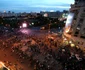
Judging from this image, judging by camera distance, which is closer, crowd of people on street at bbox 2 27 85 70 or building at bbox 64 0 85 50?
crowd of people on street at bbox 2 27 85 70

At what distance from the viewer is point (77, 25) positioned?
223ft

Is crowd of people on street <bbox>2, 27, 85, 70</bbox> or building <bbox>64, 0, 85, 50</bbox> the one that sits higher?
building <bbox>64, 0, 85, 50</bbox>

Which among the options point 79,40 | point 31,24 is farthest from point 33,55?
point 31,24

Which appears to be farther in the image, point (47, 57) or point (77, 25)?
point (77, 25)

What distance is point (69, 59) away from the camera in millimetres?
44906

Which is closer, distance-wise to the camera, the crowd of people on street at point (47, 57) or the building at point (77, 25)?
the crowd of people on street at point (47, 57)

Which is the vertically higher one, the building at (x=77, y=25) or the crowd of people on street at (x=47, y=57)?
the building at (x=77, y=25)

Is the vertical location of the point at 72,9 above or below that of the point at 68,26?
above

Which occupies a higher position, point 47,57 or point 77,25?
point 77,25

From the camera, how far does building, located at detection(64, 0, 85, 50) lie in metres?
65.4

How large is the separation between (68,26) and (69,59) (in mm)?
30373

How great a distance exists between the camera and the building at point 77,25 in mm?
65438

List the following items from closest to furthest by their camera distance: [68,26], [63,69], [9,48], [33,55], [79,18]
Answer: [63,69], [33,55], [9,48], [79,18], [68,26]

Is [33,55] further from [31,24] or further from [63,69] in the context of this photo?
[31,24]
